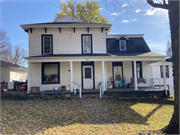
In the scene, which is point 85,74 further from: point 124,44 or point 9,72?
point 9,72

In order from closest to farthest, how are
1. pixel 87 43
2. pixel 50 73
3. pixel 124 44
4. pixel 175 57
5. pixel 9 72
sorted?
1. pixel 175 57
2. pixel 50 73
3. pixel 87 43
4. pixel 124 44
5. pixel 9 72

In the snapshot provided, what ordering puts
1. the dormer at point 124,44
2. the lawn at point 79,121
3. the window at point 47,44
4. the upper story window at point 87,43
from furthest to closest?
the dormer at point 124,44 → the upper story window at point 87,43 → the window at point 47,44 → the lawn at point 79,121

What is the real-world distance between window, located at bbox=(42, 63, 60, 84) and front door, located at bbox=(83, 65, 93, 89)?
2493 millimetres

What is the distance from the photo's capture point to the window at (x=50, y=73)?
11.8 meters

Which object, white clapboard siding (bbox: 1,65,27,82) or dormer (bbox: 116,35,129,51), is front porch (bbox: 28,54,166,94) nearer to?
dormer (bbox: 116,35,129,51)

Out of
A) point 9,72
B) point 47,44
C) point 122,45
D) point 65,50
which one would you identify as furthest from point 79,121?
point 9,72

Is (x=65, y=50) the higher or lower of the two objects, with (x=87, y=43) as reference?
lower

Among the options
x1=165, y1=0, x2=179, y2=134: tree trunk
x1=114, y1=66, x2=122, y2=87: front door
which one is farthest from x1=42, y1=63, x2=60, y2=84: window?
x1=165, y1=0, x2=179, y2=134: tree trunk

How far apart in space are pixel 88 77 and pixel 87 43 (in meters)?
3.26

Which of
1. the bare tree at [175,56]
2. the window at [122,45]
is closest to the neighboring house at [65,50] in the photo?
the window at [122,45]

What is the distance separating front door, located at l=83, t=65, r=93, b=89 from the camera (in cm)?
1209

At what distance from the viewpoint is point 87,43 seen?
12.3 metres

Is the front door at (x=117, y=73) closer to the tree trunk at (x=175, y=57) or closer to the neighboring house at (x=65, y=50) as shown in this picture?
the neighboring house at (x=65, y=50)

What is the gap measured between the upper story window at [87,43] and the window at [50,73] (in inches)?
118
